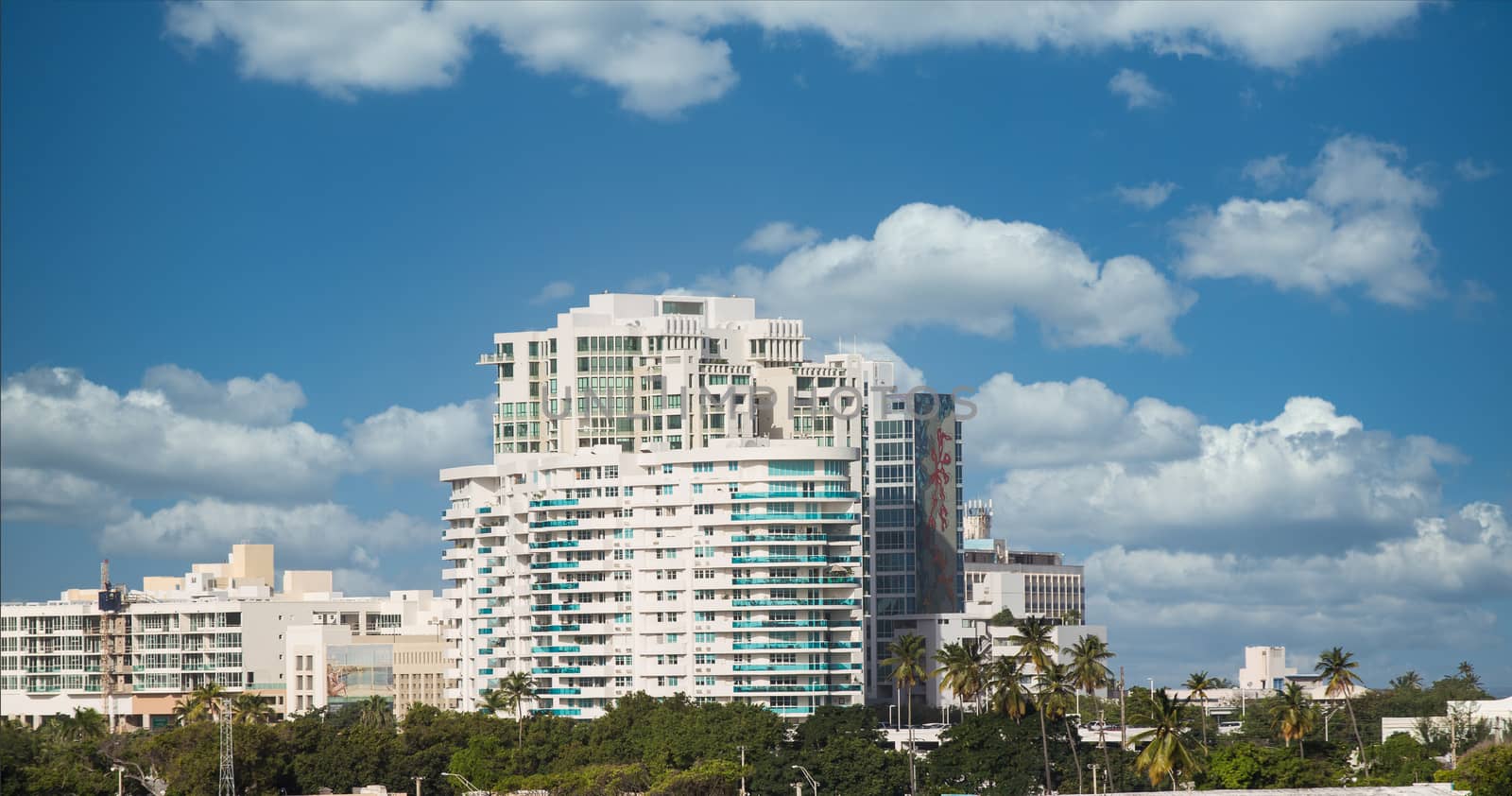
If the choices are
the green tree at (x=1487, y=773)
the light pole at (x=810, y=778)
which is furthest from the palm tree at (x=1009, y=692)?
the green tree at (x=1487, y=773)

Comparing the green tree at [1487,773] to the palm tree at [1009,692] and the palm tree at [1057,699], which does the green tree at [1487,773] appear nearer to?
the palm tree at [1057,699]

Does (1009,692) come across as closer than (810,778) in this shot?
No

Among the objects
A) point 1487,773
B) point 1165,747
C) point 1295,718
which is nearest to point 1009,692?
point 1165,747

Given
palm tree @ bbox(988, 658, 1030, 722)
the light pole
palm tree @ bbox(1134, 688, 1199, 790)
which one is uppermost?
palm tree @ bbox(988, 658, 1030, 722)

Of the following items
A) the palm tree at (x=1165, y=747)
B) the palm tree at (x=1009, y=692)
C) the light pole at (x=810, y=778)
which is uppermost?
the palm tree at (x=1009, y=692)

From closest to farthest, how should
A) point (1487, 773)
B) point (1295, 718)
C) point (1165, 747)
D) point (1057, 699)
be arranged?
point (1487, 773), point (1165, 747), point (1057, 699), point (1295, 718)

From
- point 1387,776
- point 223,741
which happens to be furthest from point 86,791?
point 1387,776

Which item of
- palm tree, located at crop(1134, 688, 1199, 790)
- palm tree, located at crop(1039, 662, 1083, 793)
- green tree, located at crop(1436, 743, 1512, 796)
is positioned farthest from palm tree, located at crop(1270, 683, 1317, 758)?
palm tree, located at crop(1134, 688, 1199, 790)

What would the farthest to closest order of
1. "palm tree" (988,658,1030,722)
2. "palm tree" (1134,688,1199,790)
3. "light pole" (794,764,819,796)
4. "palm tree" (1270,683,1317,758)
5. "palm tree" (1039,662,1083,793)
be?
1. "palm tree" (988,658,1030,722)
2. "palm tree" (1270,683,1317,758)
3. "palm tree" (1039,662,1083,793)
4. "light pole" (794,764,819,796)
5. "palm tree" (1134,688,1199,790)

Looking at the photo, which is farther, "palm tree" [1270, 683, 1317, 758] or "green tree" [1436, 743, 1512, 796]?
"palm tree" [1270, 683, 1317, 758]

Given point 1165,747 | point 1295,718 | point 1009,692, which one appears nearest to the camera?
point 1165,747

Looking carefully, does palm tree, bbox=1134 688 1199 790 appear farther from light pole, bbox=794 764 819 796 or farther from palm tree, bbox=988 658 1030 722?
light pole, bbox=794 764 819 796

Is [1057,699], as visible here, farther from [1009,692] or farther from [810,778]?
[810,778]

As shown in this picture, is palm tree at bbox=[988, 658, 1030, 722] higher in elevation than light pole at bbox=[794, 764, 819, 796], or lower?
higher
